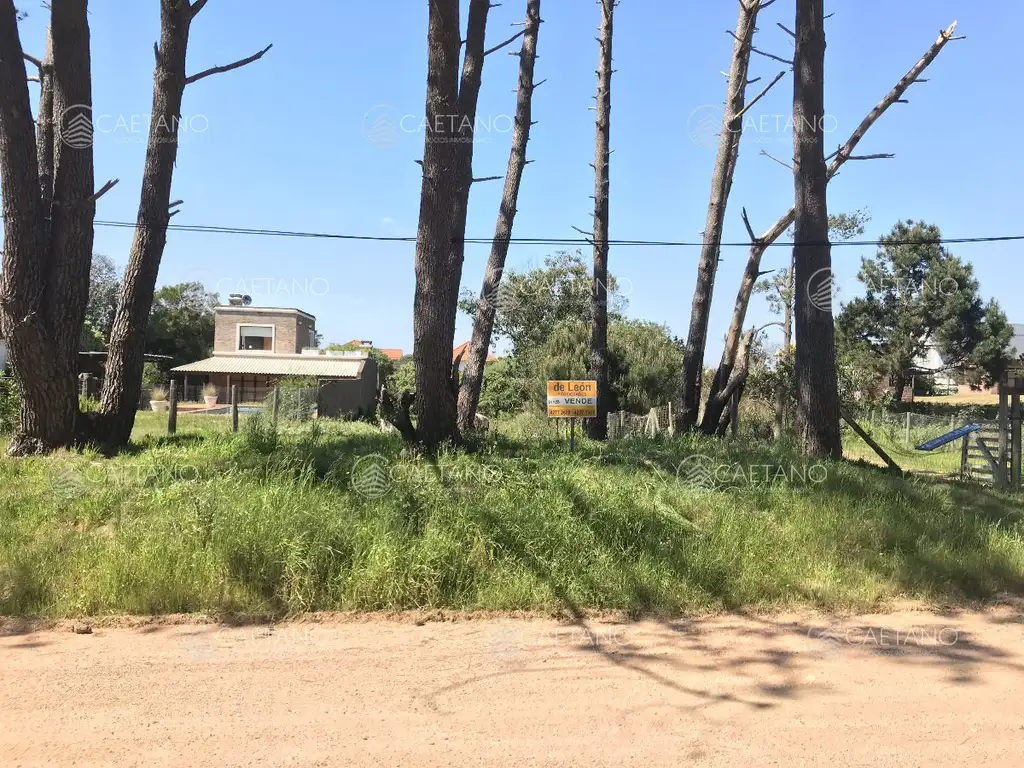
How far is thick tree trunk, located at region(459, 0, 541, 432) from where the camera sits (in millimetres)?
14305

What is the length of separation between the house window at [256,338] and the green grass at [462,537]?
38.8 m

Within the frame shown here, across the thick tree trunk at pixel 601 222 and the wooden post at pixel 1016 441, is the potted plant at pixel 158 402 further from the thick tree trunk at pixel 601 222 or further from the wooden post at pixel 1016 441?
the wooden post at pixel 1016 441

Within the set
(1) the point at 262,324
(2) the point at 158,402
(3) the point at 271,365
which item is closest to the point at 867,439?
(2) the point at 158,402

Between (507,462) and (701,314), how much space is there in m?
8.16

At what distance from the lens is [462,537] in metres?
6.18

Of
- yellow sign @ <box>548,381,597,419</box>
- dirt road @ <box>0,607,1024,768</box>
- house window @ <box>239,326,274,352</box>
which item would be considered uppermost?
house window @ <box>239,326,274,352</box>

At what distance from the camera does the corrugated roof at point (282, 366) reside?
122 feet

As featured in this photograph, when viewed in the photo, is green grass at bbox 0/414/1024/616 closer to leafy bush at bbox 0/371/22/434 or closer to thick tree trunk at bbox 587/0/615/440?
leafy bush at bbox 0/371/22/434

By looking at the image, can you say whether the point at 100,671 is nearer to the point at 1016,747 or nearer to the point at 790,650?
the point at 790,650

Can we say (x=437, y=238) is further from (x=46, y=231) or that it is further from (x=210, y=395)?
(x=210, y=395)

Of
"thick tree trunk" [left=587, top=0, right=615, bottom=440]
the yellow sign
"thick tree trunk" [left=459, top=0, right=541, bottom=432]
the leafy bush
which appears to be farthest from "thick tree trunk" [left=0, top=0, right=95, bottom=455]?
"thick tree trunk" [left=587, top=0, right=615, bottom=440]

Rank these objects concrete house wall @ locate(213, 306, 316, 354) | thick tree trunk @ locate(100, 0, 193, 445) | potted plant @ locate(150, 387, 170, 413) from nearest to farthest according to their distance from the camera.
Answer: thick tree trunk @ locate(100, 0, 193, 445) → potted plant @ locate(150, 387, 170, 413) → concrete house wall @ locate(213, 306, 316, 354)

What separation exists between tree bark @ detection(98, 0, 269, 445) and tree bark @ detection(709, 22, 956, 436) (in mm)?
9629

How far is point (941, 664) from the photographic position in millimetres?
4656
